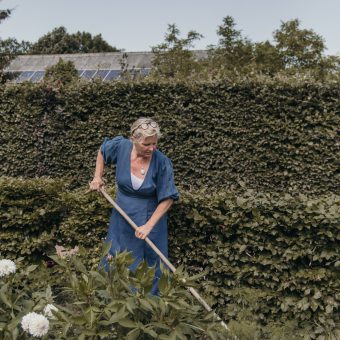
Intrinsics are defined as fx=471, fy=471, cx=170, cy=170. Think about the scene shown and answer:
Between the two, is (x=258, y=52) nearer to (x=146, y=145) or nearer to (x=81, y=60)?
(x=146, y=145)

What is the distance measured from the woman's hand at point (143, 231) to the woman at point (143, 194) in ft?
0.38

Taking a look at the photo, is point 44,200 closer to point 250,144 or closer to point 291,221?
point 291,221

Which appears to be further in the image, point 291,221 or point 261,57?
point 261,57

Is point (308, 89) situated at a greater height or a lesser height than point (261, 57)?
lesser

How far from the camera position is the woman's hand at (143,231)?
3.44 m

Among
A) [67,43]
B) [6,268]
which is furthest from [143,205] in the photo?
[67,43]

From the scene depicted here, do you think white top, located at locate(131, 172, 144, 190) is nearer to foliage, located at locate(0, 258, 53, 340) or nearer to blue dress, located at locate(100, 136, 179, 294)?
blue dress, located at locate(100, 136, 179, 294)

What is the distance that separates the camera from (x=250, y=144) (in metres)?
7.59

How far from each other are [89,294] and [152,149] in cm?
165

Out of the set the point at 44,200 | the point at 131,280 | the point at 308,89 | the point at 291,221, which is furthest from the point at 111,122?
the point at 131,280

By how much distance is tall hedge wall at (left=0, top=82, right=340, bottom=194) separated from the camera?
24.3 feet

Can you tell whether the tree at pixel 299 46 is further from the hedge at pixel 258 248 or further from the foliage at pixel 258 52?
the hedge at pixel 258 248

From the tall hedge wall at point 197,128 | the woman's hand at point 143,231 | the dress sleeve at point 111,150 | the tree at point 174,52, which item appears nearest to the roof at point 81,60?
the tree at point 174,52

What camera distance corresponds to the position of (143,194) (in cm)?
370
